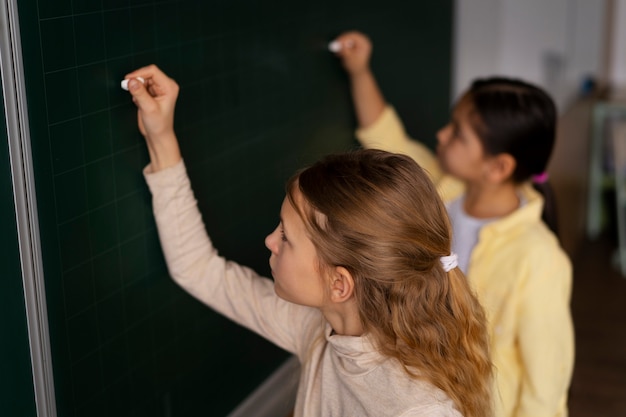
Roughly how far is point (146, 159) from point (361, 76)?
890 mm

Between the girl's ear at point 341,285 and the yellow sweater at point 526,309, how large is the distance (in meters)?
0.59

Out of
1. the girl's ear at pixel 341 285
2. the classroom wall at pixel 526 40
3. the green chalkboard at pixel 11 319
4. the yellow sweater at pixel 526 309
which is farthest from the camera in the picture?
the classroom wall at pixel 526 40

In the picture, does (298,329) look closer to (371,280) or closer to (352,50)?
(371,280)

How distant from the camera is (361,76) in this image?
7.84ft

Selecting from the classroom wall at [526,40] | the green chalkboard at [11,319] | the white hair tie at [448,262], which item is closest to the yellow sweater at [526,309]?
the white hair tie at [448,262]

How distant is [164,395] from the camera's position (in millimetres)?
1792

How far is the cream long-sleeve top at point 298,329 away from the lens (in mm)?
1471

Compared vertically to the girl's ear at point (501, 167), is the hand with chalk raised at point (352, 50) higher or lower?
higher

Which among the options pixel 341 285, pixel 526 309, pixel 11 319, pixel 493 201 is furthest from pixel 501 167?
pixel 11 319

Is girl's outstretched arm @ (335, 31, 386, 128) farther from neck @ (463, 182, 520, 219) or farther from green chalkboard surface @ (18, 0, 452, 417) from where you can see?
neck @ (463, 182, 520, 219)

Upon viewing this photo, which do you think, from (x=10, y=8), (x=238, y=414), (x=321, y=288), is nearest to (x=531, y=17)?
(x=238, y=414)

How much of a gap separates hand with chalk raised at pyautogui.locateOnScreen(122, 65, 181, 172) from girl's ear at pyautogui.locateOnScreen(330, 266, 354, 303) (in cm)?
35

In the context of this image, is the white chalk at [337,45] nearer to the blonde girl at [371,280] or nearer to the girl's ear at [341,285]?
the blonde girl at [371,280]

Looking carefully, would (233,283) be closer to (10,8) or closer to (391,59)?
(10,8)
